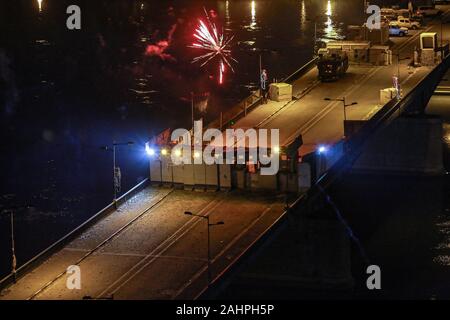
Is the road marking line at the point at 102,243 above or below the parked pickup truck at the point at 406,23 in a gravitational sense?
below

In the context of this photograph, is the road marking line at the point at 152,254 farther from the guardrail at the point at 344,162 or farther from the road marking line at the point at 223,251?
the guardrail at the point at 344,162

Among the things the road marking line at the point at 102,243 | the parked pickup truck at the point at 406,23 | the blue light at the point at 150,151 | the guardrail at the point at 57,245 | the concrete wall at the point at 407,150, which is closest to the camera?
the road marking line at the point at 102,243

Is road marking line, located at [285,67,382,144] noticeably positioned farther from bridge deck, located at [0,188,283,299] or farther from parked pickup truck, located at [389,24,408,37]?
parked pickup truck, located at [389,24,408,37]

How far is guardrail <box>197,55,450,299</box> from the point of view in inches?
2589

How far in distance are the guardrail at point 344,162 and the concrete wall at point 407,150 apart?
2.15 meters

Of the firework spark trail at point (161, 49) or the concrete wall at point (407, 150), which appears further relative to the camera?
the firework spark trail at point (161, 49)

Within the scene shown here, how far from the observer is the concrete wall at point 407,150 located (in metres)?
107

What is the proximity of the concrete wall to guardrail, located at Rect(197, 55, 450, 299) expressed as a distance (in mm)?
2152


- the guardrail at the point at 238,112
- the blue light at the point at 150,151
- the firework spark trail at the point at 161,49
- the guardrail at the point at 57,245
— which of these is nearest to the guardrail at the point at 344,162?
the guardrail at the point at 238,112

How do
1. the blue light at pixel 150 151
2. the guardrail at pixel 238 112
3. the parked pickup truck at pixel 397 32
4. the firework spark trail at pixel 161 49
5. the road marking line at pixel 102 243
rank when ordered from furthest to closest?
1. the firework spark trail at pixel 161 49
2. the parked pickup truck at pixel 397 32
3. the guardrail at pixel 238 112
4. the blue light at pixel 150 151
5. the road marking line at pixel 102 243

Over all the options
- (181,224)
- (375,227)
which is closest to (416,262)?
(375,227)

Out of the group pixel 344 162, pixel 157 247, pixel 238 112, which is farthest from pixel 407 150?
pixel 157 247

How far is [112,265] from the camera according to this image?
221 ft

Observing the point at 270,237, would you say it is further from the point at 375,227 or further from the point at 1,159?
the point at 1,159
